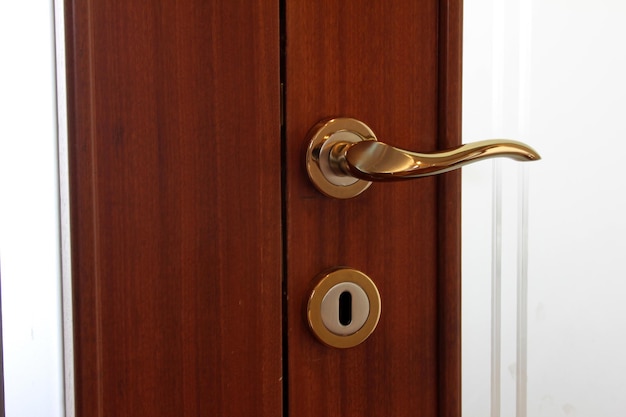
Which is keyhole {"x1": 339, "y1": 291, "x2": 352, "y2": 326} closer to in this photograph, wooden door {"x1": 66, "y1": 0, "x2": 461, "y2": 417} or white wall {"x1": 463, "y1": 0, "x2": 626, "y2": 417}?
wooden door {"x1": 66, "y1": 0, "x2": 461, "y2": 417}

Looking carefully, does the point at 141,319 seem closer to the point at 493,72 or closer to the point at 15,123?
the point at 15,123

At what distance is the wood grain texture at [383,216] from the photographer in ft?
1.07

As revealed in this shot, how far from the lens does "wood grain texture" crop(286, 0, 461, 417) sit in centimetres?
33

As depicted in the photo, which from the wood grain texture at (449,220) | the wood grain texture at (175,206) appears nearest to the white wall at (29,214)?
the wood grain texture at (175,206)

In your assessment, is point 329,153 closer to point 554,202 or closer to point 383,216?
point 383,216

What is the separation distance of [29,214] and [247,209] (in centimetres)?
12

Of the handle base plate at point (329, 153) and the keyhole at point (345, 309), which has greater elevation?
the handle base plate at point (329, 153)

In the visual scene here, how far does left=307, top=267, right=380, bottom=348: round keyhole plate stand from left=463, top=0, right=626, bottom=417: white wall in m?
0.12

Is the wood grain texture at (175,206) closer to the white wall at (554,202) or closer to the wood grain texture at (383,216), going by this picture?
the wood grain texture at (383,216)

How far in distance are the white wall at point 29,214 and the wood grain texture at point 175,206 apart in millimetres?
51

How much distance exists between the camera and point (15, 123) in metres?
0.33

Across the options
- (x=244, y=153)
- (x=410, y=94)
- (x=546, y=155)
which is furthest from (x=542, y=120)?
(x=244, y=153)

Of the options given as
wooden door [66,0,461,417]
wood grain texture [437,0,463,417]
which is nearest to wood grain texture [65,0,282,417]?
wooden door [66,0,461,417]

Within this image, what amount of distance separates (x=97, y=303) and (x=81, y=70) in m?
0.10
